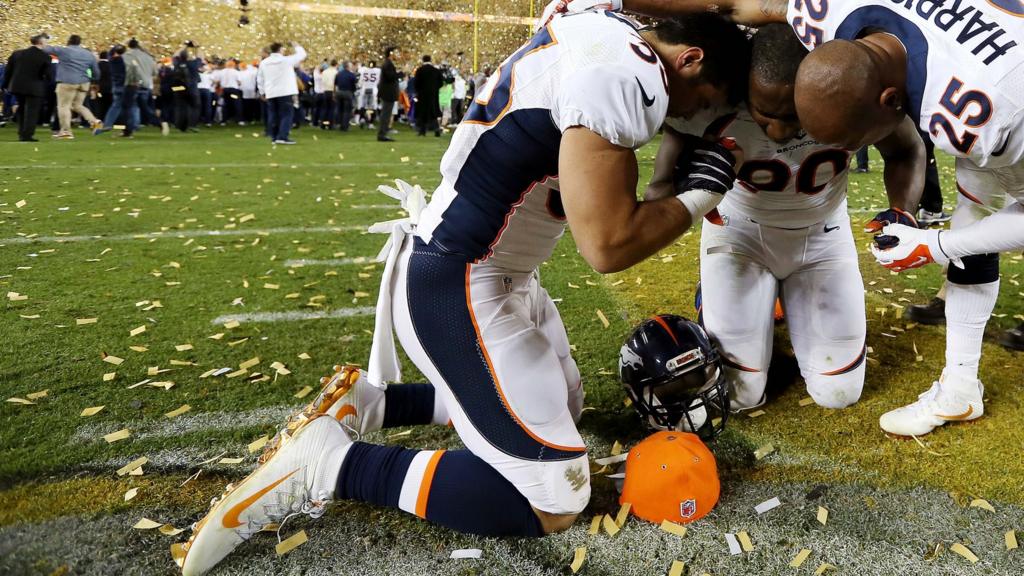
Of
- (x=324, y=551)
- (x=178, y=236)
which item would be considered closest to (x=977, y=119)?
(x=324, y=551)

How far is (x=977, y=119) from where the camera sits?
1.62 meters

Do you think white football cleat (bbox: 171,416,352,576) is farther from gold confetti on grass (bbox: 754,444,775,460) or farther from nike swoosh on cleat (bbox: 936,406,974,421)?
nike swoosh on cleat (bbox: 936,406,974,421)

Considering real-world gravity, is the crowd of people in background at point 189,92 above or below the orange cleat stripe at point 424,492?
above

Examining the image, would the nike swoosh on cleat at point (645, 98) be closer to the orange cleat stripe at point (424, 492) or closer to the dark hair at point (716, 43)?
the dark hair at point (716, 43)

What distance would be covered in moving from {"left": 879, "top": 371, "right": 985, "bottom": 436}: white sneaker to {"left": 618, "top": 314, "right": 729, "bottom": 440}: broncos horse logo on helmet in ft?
1.86

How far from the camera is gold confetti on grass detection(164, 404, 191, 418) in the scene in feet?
7.81

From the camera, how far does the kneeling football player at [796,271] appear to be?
230cm

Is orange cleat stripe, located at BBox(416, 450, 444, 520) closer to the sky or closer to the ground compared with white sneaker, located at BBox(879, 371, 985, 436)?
closer to the ground

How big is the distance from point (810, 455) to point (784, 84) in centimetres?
115

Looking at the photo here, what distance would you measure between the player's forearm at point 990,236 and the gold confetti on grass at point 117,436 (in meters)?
2.53

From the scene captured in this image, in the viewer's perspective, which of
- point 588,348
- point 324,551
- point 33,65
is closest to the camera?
point 324,551

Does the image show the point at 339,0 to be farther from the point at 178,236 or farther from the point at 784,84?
the point at 784,84

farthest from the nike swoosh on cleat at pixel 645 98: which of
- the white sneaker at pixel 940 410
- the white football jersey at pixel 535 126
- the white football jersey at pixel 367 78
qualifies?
the white football jersey at pixel 367 78

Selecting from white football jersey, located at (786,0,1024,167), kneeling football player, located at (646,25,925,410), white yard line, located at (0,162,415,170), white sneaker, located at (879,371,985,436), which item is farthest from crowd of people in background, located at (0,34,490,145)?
white football jersey, located at (786,0,1024,167)
